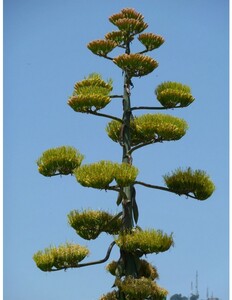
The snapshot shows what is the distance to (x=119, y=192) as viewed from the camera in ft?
18.1

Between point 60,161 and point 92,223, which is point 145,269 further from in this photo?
point 60,161

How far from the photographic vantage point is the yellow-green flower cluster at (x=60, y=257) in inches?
210

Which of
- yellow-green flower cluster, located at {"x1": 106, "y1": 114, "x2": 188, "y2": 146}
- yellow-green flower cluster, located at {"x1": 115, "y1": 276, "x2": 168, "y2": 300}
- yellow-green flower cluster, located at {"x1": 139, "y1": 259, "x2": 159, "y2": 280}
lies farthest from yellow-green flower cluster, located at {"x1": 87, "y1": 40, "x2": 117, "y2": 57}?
yellow-green flower cluster, located at {"x1": 115, "y1": 276, "x2": 168, "y2": 300}

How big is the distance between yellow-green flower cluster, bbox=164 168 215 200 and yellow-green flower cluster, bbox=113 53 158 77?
1175mm

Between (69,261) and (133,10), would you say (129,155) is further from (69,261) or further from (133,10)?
(133,10)

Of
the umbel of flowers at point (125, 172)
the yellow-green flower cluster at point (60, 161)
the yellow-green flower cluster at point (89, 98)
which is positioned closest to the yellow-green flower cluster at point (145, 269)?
the umbel of flowers at point (125, 172)

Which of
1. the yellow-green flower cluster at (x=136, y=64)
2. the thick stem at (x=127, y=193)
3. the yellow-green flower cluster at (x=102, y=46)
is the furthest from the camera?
the yellow-green flower cluster at (x=102, y=46)

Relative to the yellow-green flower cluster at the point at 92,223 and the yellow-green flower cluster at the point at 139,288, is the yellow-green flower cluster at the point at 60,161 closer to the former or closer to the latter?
the yellow-green flower cluster at the point at 92,223

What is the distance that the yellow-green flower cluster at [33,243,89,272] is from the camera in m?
5.34

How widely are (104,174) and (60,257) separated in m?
0.96

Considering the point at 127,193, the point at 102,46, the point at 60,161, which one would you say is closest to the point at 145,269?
the point at 127,193

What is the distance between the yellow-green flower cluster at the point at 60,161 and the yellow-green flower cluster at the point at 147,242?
93 cm

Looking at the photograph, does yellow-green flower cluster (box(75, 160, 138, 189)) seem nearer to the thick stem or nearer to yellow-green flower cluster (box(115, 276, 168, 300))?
the thick stem

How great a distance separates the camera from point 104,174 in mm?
5121
